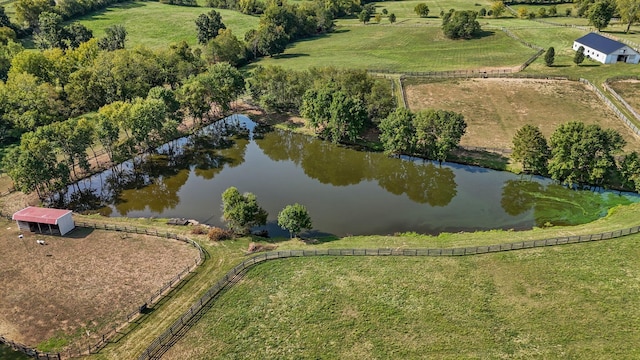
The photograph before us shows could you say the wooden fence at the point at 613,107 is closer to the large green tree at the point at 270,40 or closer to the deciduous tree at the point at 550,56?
the deciduous tree at the point at 550,56

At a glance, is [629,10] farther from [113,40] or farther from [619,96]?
[113,40]

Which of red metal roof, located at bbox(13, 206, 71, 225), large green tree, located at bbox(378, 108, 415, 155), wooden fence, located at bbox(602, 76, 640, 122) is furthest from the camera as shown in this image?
wooden fence, located at bbox(602, 76, 640, 122)

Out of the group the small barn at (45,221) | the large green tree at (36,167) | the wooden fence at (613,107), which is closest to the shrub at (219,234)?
the small barn at (45,221)

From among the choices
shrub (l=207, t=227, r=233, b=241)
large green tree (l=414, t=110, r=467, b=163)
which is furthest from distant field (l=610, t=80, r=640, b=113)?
shrub (l=207, t=227, r=233, b=241)

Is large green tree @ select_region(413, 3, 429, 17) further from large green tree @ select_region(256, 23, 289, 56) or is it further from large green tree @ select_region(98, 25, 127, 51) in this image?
large green tree @ select_region(98, 25, 127, 51)

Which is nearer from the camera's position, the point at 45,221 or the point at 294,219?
the point at 294,219

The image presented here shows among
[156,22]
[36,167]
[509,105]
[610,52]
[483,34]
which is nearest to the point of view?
[36,167]

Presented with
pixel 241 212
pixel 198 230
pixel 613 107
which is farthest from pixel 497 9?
pixel 198 230
